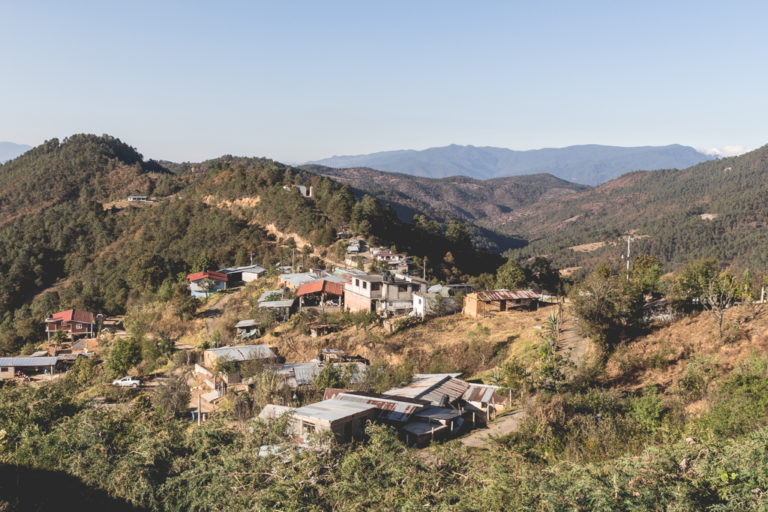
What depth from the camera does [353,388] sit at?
608 inches

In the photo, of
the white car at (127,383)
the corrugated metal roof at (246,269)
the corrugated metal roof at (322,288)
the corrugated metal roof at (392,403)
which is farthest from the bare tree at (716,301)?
the corrugated metal roof at (246,269)

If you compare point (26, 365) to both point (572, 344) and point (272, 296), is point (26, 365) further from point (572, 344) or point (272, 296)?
point (572, 344)

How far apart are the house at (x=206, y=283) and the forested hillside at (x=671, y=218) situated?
3662 centimetres

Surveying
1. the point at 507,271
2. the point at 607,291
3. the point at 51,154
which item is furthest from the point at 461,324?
the point at 51,154

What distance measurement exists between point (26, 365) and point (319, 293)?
14012 millimetres

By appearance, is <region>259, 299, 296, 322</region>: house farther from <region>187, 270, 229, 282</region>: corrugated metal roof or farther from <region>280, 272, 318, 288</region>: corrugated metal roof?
<region>187, 270, 229, 282</region>: corrugated metal roof

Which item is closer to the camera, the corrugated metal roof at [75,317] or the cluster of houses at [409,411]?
the cluster of houses at [409,411]

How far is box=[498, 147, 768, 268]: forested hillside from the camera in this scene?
69688mm

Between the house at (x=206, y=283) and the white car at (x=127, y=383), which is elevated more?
the house at (x=206, y=283)

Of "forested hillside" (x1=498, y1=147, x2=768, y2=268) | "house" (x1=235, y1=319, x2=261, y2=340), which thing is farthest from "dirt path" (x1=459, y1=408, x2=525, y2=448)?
"forested hillside" (x1=498, y1=147, x2=768, y2=268)

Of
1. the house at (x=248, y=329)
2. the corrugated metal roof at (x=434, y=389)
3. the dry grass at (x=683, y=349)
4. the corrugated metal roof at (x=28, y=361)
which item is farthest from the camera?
the corrugated metal roof at (x=28, y=361)

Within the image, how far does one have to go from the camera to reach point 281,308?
26188 millimetres

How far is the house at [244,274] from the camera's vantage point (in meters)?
34.6

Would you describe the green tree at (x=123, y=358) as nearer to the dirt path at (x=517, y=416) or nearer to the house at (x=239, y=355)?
the house at (x=239, y=355)
